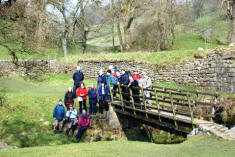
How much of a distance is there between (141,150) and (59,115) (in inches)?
332

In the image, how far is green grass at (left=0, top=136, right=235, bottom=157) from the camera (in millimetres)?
10689

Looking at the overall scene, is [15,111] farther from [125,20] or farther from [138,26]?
[138,26]

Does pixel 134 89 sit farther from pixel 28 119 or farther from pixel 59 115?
pixel 28 119

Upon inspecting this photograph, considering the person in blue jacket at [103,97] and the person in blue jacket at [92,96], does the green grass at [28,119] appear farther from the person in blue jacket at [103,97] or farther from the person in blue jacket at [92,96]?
the person in blue jacket at [103,97]

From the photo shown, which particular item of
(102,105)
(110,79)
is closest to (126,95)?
(110,79)

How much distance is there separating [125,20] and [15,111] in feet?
85.7

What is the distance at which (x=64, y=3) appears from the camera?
39844mm

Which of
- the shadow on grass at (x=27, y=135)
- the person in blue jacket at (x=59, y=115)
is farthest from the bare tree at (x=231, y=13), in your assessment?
the shadow on grass at (x=27, y=135)

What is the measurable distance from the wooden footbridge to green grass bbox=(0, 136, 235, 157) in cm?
152

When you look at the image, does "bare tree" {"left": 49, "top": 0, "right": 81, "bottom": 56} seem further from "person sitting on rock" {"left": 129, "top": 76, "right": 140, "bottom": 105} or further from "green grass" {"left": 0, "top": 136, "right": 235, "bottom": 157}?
"green grass" {"left": 0, "top": 136, "right": 235, "bottom": 157}

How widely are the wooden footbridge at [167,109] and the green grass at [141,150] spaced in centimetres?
152

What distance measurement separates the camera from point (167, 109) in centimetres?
1803

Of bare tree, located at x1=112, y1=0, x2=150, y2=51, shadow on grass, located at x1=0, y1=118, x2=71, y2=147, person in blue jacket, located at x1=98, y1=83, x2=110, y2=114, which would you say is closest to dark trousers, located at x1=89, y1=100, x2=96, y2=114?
person in blue jacket, located at x1=98, y1=83, x2=110, y2=114

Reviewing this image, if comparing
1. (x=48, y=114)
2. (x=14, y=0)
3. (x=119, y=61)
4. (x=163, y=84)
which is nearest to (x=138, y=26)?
(x=119, y=61)
